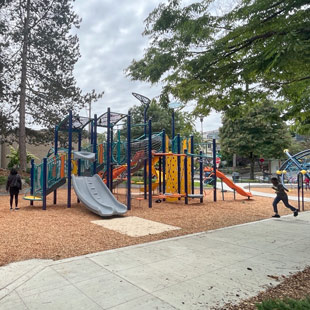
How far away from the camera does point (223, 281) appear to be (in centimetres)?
382

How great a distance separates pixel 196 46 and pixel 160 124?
871 inches

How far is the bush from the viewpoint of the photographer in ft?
9.65

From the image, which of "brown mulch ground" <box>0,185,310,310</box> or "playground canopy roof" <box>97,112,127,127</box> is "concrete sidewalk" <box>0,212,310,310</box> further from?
"playground canopy roof" <box>97,112,127,127</box>

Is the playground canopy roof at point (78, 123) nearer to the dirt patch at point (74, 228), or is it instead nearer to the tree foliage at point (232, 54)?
the dirt patch at point (74, 228)

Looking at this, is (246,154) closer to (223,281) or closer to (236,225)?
(236,225)

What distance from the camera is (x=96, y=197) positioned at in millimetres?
10336

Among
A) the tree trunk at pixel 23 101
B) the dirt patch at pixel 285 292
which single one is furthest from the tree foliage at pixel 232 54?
the tree trunk at pixel 23 101

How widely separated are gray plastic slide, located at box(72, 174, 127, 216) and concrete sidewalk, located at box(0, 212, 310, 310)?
149 inches

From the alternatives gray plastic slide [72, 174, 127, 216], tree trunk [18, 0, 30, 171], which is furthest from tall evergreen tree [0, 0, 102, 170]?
gray plastic slide [72, 174, 127, 216]

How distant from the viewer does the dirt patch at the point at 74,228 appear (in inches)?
210

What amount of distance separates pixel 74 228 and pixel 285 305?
18.4 ft

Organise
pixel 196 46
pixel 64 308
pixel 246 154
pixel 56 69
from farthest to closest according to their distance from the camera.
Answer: pixel 246 154
pixel 56 69
pixel 196 46
pixel 64 308

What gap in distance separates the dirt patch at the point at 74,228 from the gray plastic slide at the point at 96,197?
12.9 inches

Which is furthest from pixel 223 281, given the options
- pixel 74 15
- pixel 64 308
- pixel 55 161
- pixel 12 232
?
pixel 74 15
